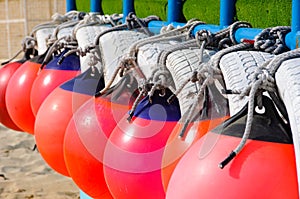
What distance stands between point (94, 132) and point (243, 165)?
70 centimetres

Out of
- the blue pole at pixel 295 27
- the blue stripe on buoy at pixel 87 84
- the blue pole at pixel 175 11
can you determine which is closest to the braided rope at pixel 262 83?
the blue pole at pixel 295 27

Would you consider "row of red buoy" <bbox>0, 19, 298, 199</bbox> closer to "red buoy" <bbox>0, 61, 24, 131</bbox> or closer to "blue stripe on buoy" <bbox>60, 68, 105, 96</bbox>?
"blue stripe on buoy" <bbox>60, 68, 105, 96</bbox>

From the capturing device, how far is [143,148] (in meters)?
1.36

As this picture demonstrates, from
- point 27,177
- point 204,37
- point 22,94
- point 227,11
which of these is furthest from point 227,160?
point 27,177

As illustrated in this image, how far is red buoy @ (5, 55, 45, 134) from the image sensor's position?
2365 millimetres

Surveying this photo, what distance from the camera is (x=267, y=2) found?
1.70 metres

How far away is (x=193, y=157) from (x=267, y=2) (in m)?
0.78

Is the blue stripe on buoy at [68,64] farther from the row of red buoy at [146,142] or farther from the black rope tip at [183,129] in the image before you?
the black rope tip at [183,129]

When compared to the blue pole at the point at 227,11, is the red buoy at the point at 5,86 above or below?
below

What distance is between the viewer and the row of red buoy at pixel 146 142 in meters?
0.99

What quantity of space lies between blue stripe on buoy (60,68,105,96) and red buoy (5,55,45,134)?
19.3 inches

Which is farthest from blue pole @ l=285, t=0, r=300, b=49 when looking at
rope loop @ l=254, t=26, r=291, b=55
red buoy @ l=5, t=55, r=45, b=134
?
red buoy @ l=5, t=55, r=45, b=134

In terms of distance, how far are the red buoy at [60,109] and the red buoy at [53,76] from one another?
0.83 feet

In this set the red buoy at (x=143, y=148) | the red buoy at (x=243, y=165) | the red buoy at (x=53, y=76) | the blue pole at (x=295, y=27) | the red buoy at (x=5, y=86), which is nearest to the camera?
the red buoy at (x=243, y=165)
